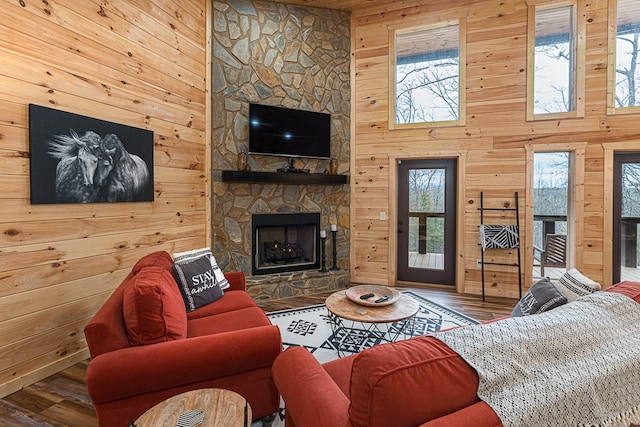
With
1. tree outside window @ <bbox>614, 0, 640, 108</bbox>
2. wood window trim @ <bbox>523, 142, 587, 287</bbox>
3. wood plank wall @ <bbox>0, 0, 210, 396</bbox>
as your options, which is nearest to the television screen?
wood plank wall @ <bbox>0, 0, 210, 396</bbox>

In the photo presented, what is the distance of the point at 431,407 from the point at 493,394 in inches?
8.3

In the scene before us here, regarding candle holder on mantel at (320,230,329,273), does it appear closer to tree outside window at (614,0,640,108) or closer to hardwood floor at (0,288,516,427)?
hardwood floor at (0,288,516,427)

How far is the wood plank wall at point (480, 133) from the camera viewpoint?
4.11 m

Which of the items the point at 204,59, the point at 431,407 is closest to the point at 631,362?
the point at 431,407

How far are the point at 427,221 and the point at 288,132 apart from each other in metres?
2.46

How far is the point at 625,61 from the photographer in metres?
4.09

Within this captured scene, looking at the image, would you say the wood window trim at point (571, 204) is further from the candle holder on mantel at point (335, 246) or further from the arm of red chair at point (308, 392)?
the arm of red chair at point (308, 392)

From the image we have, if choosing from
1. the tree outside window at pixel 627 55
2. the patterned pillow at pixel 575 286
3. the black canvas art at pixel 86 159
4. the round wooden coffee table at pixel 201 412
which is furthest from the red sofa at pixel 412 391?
the tree outside window at pixel 627 55

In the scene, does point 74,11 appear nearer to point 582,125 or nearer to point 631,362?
point 631,362

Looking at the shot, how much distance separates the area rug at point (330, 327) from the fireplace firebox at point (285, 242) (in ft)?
3.03

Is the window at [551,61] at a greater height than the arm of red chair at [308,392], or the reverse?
the window at [551,61]

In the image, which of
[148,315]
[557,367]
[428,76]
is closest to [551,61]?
[428,76]

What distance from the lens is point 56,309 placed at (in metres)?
2.59

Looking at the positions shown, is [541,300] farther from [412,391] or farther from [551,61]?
[551,61]
